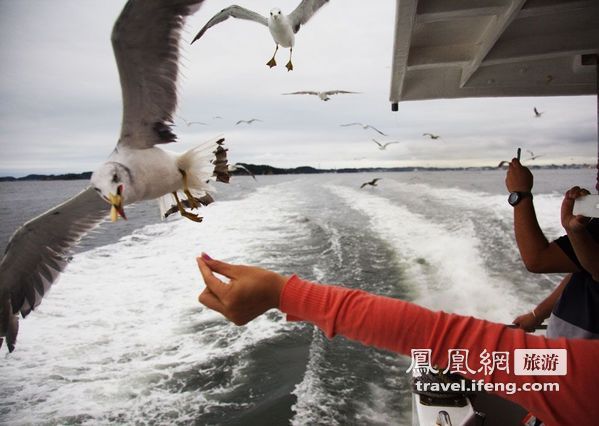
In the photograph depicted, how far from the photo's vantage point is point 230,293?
586 millimetres

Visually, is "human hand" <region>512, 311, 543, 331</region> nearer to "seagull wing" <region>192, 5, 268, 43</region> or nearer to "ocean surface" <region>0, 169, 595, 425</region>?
"ocean surface" <region>0, 169, 595, 425</region>

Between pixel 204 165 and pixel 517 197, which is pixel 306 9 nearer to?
pixel 204 165

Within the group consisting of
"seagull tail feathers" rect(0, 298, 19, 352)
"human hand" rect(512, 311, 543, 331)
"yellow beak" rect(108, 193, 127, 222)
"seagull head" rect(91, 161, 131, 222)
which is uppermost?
"seagull head" rect(91, 161, 131, 222)

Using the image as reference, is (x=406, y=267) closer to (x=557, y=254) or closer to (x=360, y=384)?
(x=360, y=384)

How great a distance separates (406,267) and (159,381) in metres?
4.23

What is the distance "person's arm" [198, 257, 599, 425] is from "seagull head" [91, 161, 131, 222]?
1.08 feet

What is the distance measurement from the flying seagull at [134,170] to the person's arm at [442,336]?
390 millimetres

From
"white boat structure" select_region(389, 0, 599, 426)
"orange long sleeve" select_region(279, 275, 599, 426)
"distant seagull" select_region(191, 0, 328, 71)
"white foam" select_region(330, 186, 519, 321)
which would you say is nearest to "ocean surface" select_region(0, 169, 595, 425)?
"white foam" select_region(330, 186, 519, 321)

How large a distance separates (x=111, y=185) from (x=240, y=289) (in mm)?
353

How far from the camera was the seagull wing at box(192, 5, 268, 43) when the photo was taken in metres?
1.02

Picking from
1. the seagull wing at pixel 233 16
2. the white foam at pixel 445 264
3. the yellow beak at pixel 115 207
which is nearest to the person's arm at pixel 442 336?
the yellow beak at pixel 115 207

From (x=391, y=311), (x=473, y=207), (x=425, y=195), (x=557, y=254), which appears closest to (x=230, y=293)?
(x=391, y=311)

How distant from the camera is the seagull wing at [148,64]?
922 mm

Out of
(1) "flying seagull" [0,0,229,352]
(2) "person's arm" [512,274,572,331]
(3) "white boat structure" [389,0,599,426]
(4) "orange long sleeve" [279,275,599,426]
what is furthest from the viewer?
(2) "person's arm" [512,274,572,331]
